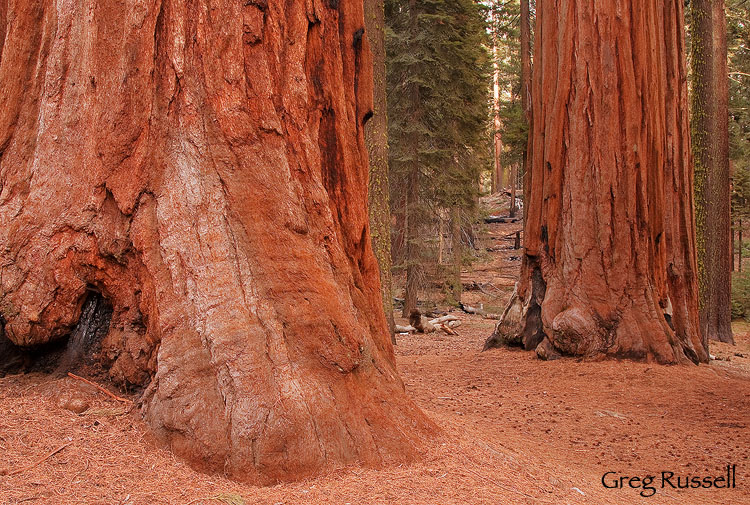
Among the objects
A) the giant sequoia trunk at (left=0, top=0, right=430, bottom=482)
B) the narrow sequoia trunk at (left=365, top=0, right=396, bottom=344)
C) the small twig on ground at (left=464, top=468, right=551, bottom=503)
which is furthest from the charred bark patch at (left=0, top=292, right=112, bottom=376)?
the narrow sequoia trunk at (left=365, top=0, right=396, bottom=344)

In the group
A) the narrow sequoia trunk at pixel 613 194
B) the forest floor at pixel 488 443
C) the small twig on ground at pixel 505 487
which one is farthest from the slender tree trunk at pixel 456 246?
the small twig on ground at pixel 505 487

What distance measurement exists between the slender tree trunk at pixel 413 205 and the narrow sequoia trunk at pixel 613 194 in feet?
21.5

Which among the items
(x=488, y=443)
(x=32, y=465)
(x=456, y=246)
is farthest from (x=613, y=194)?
(x=456, y=246)

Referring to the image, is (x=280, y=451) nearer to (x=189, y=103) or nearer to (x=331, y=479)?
(x=331, y=479)

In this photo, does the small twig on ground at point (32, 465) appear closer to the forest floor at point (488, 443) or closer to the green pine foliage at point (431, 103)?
the forest floor at point (488, 443)

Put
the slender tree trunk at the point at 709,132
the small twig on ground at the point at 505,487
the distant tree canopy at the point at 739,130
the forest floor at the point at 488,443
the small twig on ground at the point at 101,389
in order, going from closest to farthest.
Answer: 1. the forest floor at the point at 488,443
2. the small twig on ground at the point at 505,487
3. the small twig on ground at the point at 101,389
4. the slender tree trunk at the point at 709,132
5. the distant tree canopy at the point at 739,130

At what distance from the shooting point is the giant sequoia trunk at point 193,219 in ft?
11.3

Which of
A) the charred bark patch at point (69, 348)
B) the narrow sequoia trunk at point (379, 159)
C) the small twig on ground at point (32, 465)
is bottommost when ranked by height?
the small twig on ground at point (32, 465)

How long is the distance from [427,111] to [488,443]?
43.5 feet

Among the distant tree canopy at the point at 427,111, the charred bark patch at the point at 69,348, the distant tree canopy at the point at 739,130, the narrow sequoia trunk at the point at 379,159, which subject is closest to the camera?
the charred bark patch at the point at 69,348

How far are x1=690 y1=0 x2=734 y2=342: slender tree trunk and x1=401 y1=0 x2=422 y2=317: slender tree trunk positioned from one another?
652 cm

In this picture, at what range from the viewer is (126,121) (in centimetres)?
387

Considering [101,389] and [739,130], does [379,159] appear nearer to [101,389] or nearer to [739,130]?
[101,389]

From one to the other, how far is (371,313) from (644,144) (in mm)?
6201
